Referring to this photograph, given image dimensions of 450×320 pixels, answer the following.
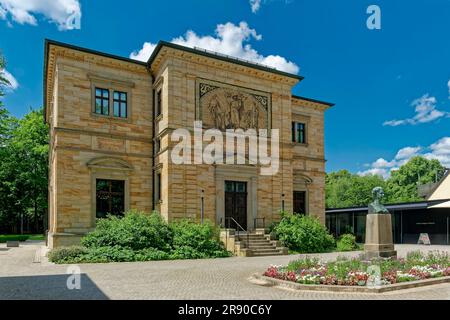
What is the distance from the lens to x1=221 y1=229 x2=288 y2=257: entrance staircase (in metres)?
19.7

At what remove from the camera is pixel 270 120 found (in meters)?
24.6

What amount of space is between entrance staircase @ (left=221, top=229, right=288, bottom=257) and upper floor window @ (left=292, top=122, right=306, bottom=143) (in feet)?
31.6

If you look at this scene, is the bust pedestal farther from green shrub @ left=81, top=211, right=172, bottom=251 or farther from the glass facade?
the glass facade

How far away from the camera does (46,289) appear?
10.4 metres

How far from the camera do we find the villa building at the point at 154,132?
2052 cm

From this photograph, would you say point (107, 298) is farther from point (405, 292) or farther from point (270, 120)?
point (270, 120)

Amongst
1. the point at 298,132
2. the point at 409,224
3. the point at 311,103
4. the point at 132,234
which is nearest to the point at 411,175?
the point at 409,224

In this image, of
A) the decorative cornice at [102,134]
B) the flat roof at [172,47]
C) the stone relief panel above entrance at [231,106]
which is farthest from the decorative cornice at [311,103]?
the decorative cornice at [102,134]

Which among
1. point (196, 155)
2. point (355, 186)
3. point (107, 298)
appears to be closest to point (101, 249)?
point (196, 155)

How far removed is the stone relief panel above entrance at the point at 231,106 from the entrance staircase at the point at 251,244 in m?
6.12

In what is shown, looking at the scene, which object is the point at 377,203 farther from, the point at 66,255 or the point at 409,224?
the point at 409,224

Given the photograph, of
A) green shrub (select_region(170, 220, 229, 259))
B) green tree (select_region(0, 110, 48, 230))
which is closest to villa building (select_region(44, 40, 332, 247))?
green shrub (select_region(170, 220, 229, 259))

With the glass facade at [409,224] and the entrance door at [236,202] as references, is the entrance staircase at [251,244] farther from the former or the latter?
the glass facade at [409,224]

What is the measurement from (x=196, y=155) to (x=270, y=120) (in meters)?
5.80
